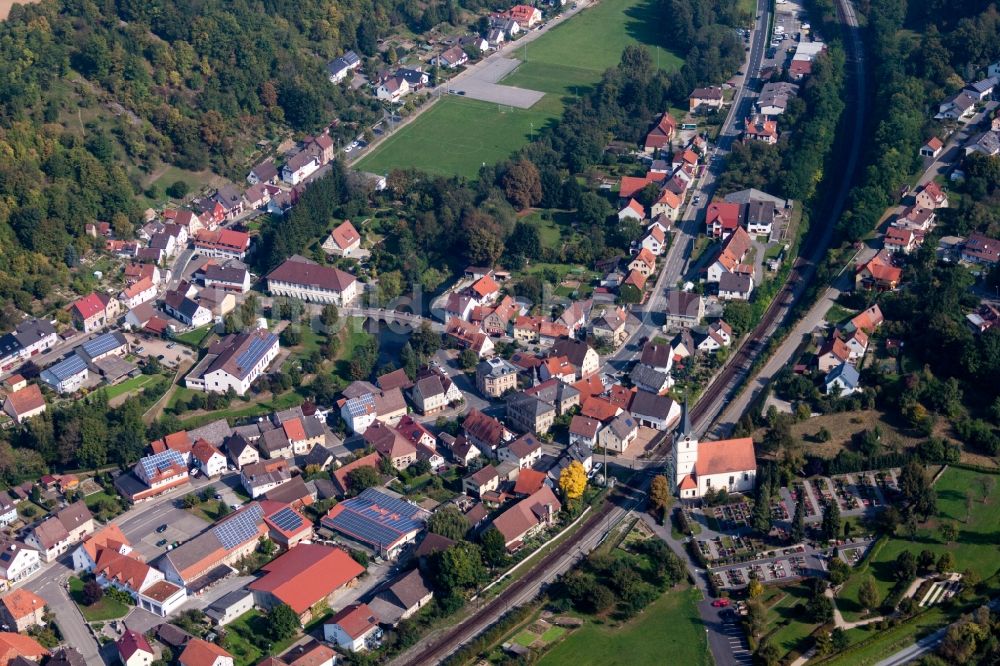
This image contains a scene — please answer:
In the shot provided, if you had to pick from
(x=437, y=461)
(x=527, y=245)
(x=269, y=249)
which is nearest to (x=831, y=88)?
(x=527, y=245)

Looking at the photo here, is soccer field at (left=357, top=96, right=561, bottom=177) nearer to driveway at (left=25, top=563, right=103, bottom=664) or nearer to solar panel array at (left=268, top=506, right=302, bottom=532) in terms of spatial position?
solar panel array at (left=268, top=506, right=302, bottom=532)

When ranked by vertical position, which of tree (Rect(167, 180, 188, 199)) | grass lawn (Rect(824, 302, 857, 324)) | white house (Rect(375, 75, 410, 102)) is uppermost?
white house (Rect(375, 75, 410, 102))

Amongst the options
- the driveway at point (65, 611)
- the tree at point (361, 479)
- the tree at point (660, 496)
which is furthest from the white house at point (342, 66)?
the driveway at point (65, 611)

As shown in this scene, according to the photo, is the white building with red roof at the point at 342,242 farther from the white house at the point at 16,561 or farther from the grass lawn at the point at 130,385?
the white house at the point at 16,561

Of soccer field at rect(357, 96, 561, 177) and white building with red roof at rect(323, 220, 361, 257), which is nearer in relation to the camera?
white building with red roof at rect(323, 220, 361, 257)

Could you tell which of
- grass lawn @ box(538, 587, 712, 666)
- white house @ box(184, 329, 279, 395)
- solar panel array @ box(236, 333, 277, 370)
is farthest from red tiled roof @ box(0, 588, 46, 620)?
grass lawn @ box(538, 587, 712, 666)
